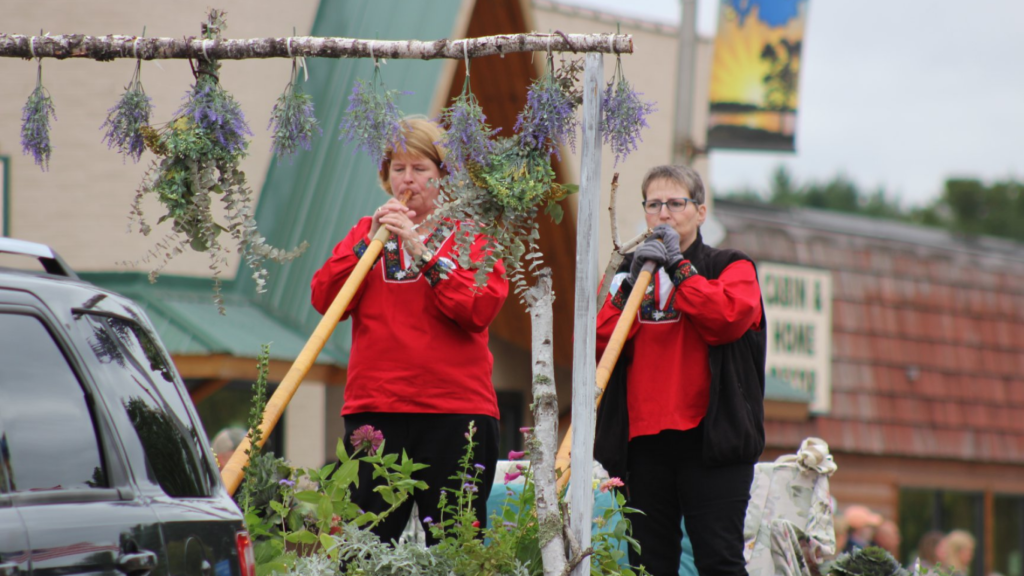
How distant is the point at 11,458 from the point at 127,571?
307 millimetres

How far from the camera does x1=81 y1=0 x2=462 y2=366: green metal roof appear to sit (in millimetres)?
7832

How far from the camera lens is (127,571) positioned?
7.93 ft

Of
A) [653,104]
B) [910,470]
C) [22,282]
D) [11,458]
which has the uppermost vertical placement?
[653,104]

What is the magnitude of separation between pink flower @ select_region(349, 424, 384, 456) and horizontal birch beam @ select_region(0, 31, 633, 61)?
1133 millimetres

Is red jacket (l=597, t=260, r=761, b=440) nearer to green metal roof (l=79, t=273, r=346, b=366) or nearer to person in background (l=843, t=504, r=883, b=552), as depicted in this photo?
green metal roof (l=79, t=273, r=346, b=366)

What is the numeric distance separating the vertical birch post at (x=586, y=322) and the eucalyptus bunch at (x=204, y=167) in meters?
0.81

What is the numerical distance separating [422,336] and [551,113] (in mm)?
962

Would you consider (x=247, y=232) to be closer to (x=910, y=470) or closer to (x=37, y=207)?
(x=37, y=207)

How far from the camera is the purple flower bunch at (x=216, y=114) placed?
3590 mm

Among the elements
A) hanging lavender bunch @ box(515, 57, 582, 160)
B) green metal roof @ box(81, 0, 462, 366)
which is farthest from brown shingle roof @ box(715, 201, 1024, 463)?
hanging lavender bunch @ box(515, 57, 582, 160)

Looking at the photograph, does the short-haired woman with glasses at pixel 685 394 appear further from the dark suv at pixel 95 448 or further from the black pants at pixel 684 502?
the dark suv at pixel 95 448

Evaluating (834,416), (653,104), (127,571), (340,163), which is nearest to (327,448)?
(340,163)

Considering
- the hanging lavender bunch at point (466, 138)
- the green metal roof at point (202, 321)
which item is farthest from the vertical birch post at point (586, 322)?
the green metal roof at point (202, 321)

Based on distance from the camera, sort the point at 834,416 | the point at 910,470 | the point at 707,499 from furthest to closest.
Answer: the point at 910,470 < the point at 834,416 < the point at 707,499
